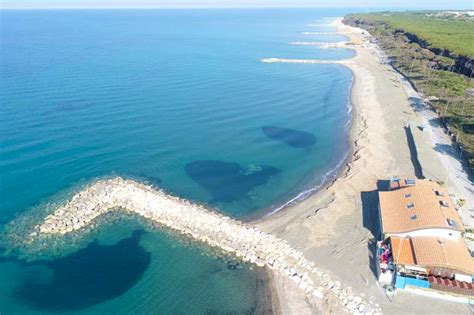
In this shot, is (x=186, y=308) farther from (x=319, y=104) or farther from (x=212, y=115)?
(x=319, y=104)

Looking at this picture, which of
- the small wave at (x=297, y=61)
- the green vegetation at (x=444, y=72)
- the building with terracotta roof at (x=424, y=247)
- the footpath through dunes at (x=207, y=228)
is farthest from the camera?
the small wave at (x=297, y=61)

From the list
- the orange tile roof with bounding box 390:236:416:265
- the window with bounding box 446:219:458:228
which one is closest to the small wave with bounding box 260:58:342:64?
the window with bounding box 446:219:458:228

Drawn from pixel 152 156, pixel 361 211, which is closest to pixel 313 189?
pixel 361 211

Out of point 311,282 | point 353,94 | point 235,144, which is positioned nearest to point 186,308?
point 311,282

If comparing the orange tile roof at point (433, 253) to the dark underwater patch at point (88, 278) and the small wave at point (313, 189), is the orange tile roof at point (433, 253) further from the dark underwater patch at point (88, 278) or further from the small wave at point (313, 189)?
the dark underwater patch at point (88, 278)

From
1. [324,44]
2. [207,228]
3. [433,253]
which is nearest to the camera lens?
[433,253]

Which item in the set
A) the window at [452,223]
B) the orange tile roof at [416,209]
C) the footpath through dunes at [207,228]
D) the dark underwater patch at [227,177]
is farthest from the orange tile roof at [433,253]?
the dark underwater patch at [227,177]

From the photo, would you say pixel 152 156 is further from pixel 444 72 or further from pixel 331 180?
pixel 444 72

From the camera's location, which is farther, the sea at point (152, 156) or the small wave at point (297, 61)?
the small wave at point (297, 61)
